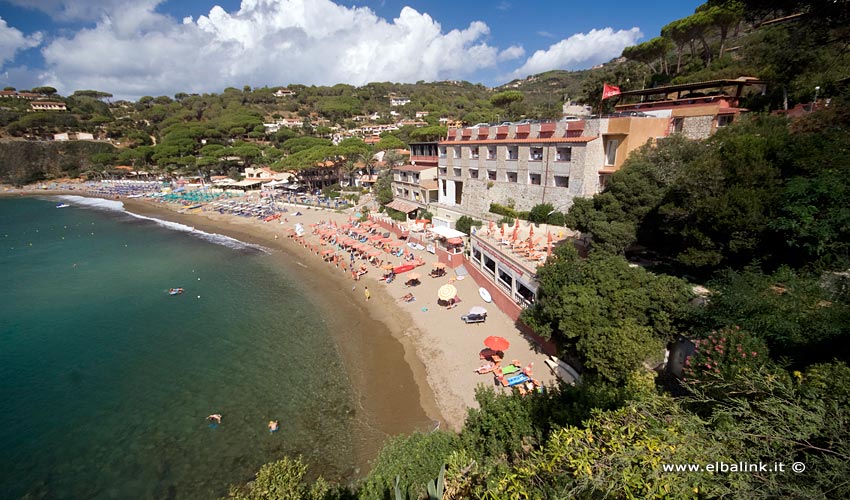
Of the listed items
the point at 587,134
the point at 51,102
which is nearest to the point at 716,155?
the point at 587,134

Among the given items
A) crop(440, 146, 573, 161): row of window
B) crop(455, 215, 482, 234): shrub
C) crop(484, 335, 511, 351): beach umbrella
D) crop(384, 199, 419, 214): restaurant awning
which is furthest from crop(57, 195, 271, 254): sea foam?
crop(484, 335, 511, 351): beach umbrella

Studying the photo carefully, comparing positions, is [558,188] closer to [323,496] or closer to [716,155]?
[716,155]

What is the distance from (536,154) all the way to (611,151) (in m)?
5.67

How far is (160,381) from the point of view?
18.5 m

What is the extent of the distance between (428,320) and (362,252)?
1360 centimetres

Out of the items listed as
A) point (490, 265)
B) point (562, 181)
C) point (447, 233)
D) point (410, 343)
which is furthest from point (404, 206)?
point (410, 343)

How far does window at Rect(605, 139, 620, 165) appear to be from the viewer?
26266 millimetres

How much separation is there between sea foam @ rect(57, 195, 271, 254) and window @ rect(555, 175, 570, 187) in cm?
3013

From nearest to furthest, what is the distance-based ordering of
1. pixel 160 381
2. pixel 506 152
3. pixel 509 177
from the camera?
1. pixel 160 381
2. pixel 506 152
3. pixel 509 177

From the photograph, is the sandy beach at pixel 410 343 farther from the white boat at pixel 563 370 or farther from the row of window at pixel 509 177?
the row of window at pixel 509 177

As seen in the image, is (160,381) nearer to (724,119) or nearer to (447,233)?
(447,233)

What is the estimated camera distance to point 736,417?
20.3 feet

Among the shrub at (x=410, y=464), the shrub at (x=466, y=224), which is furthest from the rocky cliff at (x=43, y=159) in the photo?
the shrub at (x=410, y=464)

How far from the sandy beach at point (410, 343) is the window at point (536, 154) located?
1211 centimetres
